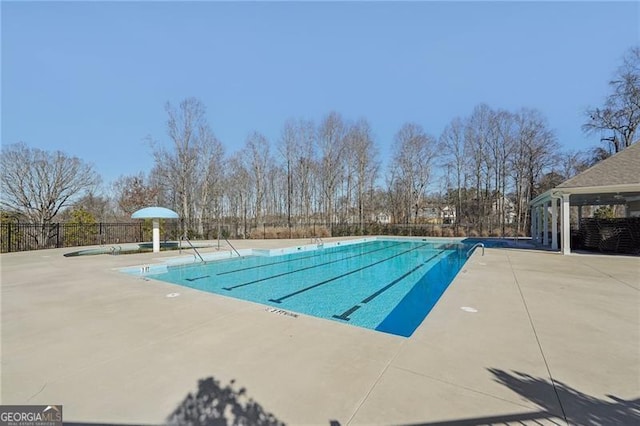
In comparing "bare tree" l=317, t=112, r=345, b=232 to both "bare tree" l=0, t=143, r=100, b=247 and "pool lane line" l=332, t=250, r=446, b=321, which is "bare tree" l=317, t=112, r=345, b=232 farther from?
"bare tree" l=0, t=143, r=100, b=247

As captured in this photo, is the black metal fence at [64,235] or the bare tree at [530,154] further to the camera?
the bare tree at [530,154]

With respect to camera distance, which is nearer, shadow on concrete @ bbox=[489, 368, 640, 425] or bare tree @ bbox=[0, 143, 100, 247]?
shadow on concrete @ bbox=[489, 368, 640, 425]

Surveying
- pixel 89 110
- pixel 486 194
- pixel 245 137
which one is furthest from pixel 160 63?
pixel 486 194

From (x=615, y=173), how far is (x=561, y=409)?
1189 centimetres

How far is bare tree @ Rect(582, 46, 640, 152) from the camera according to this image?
698 inches

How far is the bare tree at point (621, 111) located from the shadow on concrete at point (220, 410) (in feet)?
89.5

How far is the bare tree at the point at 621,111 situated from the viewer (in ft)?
58.1

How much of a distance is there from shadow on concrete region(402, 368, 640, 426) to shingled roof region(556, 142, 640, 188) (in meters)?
10.6

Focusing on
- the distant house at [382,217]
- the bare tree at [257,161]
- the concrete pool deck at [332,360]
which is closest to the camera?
the concrete pool deck at [332,360]

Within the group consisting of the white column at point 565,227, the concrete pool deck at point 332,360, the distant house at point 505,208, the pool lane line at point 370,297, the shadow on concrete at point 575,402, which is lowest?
the pool lane line at point 370,297

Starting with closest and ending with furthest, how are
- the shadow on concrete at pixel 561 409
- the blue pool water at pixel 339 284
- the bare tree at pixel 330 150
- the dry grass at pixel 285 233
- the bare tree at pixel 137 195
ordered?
the shadow on concrete at pixel 561 409, the blue pool water at pixel 339 284, the bare tree at pixel 137 195, the dry grass at pixel 285 233, the bare tree at pixel 330 150

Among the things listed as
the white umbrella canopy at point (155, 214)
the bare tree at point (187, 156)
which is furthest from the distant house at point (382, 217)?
the white umbrella canopy at point (155, 214)

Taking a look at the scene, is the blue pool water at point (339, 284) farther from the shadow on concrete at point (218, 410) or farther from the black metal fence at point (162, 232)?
the black metal fence at point (162, 232)

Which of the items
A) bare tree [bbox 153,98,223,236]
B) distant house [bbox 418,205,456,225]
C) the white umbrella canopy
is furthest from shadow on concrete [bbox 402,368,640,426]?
distant house [bbox 418,205,456,225]
